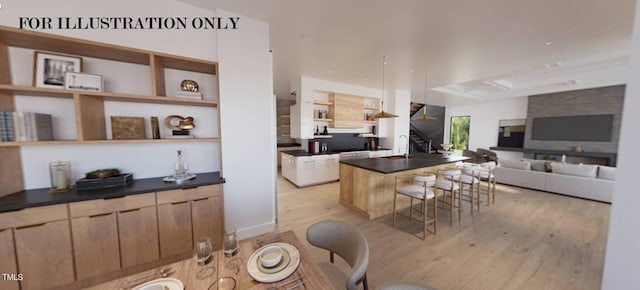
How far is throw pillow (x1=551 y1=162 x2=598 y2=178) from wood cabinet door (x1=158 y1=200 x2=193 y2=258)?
7008 mm

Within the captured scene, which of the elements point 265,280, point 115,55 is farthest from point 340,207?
point 115,55

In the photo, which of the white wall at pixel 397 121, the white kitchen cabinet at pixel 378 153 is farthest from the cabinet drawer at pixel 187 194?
the white wall at pixel 397 121

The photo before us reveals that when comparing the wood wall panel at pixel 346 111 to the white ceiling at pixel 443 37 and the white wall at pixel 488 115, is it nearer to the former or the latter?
the white ceiling at pixel 443 37

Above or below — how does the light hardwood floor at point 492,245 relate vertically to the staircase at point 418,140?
below

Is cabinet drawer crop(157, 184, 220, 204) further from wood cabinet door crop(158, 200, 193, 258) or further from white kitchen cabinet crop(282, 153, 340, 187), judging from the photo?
white kitchen cabinet crop(282, 153, 340, 187)

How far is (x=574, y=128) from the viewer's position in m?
6.32

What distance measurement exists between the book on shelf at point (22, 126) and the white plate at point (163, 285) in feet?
6.19

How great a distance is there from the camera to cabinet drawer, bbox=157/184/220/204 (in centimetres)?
188

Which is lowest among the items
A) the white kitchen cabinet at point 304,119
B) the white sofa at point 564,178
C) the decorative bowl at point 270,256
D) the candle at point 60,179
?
the white sofa at point 564,178

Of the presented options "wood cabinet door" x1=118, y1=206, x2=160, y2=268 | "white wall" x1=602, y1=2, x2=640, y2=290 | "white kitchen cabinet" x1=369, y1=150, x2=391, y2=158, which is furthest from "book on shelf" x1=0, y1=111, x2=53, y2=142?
"white kitchen cabinet" x1=369, y1=150, x2=391, y2=158

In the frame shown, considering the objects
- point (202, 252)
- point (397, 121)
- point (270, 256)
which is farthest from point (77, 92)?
point (397, 121)

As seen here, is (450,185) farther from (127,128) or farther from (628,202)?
(127,128)

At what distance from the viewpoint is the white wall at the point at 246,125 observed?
233cm

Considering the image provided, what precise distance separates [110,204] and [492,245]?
4.09m
